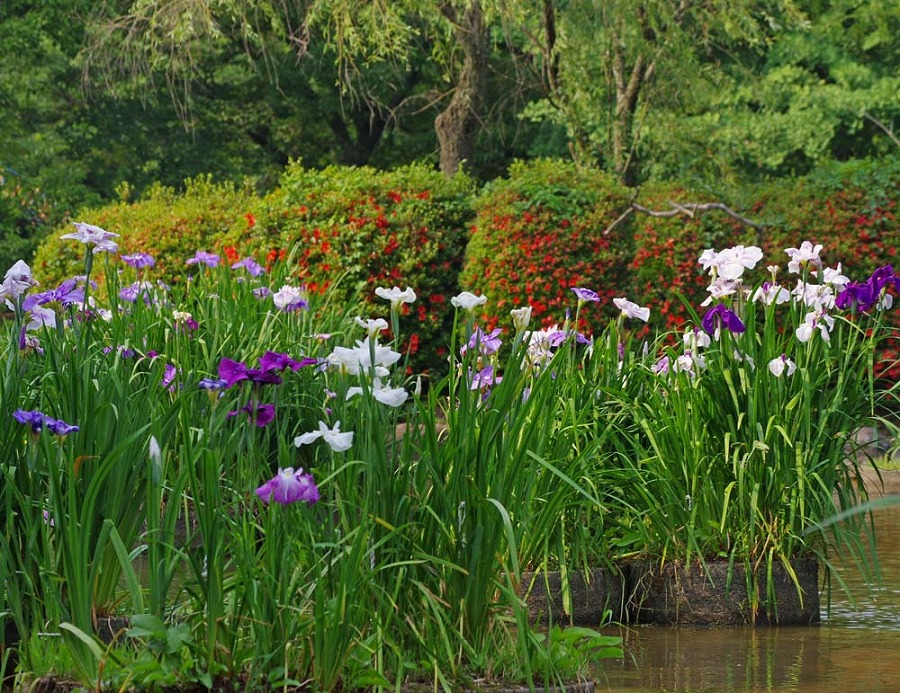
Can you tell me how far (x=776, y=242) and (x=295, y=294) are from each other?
675 centimetres

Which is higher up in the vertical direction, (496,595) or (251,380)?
(251,380)

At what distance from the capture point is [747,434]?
181 inches

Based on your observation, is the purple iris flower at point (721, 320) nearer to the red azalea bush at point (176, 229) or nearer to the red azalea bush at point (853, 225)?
the red azalea bush at point (853, 225)

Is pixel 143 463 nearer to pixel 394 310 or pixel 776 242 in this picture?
pixel 394 310

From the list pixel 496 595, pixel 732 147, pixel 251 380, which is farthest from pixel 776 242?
pixel 732 147

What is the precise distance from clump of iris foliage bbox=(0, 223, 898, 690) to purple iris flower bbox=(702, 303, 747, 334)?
0.5 inches

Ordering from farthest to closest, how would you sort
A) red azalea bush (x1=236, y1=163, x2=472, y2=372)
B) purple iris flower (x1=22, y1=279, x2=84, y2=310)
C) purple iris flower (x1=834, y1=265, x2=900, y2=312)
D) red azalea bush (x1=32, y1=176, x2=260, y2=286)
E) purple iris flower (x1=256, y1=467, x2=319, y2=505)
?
red azalea bush (x1=32, y1=176, x2=260, y2=286)
red azalea bush (x1=236, y1=163, x2=472, y2=372)
purple iris flower (x1=834, y1=265, x2=900, y2=312)
purple iris flower (x1=22, y1=279, x2=84, y2=310)
purple iris flower (x1=256, y1=467, x2=319, y2=505)

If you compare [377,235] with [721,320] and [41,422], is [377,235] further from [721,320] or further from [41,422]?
[41,422]

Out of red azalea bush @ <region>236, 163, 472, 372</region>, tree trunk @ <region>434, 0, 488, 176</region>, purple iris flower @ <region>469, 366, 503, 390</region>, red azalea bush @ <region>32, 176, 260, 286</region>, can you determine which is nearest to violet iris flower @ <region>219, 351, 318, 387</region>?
purple iris flower @ <region>469, 366, 503, 390</region>

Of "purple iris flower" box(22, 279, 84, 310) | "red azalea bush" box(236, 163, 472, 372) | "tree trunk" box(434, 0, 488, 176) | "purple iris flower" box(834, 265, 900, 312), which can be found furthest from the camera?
"tree trunk" box(434, 0, 488, 176)

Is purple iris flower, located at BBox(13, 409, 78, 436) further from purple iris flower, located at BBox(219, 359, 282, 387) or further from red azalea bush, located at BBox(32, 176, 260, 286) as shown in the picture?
red azalea bush, located at BBox(32, 176, 260, 286)

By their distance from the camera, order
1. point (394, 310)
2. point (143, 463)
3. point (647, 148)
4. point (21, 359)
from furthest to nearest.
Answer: point (647, 148), point (21, 359), point (143, 463), point (394, 310)

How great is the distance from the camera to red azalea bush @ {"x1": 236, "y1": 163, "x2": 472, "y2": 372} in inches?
457

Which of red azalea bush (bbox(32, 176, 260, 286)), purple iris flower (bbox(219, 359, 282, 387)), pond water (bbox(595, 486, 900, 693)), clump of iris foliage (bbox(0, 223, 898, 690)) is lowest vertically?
pond water (bbox(595, 486, 900, 693))
